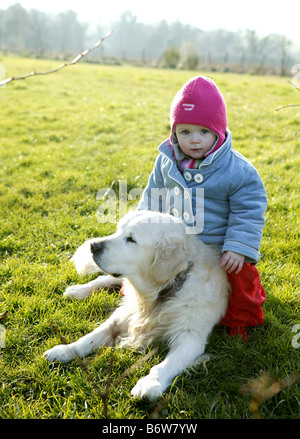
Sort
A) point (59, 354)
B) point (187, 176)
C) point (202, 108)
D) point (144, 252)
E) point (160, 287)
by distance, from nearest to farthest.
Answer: point (59, 354) → point (144, 252) → point (160, 287) → point (202, 108) → point (187, 176)

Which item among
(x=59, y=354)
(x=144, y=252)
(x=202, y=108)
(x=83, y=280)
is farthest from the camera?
(x=83, y=280)

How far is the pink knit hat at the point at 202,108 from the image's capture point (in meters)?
2.62

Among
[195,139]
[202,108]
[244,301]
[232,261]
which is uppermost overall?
[202,108]

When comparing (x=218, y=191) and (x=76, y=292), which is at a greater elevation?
(x=218, y=191)

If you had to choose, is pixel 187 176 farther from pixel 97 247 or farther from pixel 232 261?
pixel 97 247

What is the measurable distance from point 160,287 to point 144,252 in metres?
0.29

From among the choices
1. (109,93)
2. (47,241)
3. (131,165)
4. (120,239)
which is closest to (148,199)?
(120,239)

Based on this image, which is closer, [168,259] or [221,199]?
[168,259]

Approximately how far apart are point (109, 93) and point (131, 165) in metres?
8.31

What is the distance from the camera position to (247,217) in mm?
2521

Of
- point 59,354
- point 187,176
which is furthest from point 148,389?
point 187,176

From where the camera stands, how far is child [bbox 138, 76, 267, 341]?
8.13 ft

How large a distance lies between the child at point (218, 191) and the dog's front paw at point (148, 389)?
0.74 meters

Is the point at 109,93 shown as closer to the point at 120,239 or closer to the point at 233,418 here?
the point at 120,239
